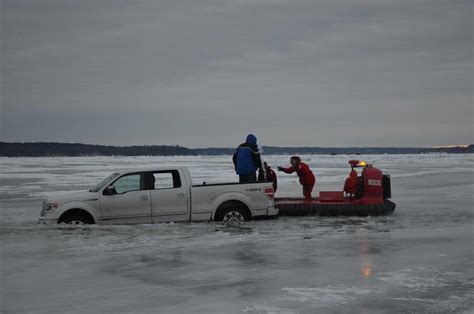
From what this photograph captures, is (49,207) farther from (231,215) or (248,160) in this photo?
(248,160)

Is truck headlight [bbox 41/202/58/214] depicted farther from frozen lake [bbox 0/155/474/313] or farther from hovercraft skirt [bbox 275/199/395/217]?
hovercraft skirt [bbox 275/199/395/217]

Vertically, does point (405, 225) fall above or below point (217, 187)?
below

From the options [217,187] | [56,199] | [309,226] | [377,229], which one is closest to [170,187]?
[217,187]

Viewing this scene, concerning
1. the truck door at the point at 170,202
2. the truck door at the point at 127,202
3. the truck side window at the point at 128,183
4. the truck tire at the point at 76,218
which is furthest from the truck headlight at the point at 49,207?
the truck door at the point at 170,202

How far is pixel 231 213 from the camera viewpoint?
44.7 ft

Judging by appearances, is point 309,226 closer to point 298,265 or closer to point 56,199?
point 298,265

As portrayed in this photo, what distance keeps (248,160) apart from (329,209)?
2.51 m

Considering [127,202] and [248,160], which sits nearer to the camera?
[127,202]

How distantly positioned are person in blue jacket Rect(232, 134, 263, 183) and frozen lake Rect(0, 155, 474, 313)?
156cm

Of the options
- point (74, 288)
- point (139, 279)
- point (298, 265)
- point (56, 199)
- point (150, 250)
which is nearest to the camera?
point (74, 288)

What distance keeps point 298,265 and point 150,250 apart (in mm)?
2898

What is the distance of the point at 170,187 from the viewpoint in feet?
45.0

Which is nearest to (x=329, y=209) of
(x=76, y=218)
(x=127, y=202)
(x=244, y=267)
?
(x=127, y=202)

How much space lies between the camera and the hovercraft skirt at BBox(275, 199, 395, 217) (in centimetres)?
1514
